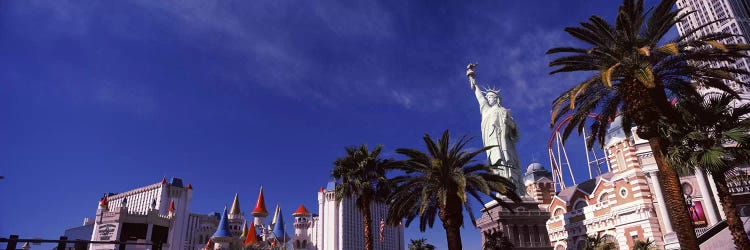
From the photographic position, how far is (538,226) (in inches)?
1339

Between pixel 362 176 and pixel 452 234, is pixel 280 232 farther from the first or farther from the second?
pixel 452 234

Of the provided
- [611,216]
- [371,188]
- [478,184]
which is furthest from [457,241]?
[611,216]

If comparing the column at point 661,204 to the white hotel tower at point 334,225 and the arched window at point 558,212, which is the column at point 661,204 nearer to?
the arched window at point 558,212

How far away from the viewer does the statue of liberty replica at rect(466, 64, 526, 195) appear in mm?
35688

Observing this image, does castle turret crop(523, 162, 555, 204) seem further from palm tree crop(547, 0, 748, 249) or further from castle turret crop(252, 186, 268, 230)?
castle turret crop(252, 186, 268, 230)

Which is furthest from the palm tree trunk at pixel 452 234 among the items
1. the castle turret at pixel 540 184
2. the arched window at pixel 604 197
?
the castle turret at pixel 540 184

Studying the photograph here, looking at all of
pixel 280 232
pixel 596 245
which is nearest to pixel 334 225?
pixel 280 232

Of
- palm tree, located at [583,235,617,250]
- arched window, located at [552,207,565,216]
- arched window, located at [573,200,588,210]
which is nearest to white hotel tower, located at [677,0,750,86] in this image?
arched window, located at [573,200,588,210]

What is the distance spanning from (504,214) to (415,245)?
714 centimetres

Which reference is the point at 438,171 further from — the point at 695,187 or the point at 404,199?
the point at 695,187

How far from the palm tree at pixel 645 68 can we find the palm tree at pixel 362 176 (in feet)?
39.4

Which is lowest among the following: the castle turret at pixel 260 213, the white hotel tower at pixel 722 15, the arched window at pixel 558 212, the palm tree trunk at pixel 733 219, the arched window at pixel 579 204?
the palm tree trunk at pixel 733 219

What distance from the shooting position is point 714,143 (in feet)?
53.5

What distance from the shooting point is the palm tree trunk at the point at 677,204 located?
12953mm
